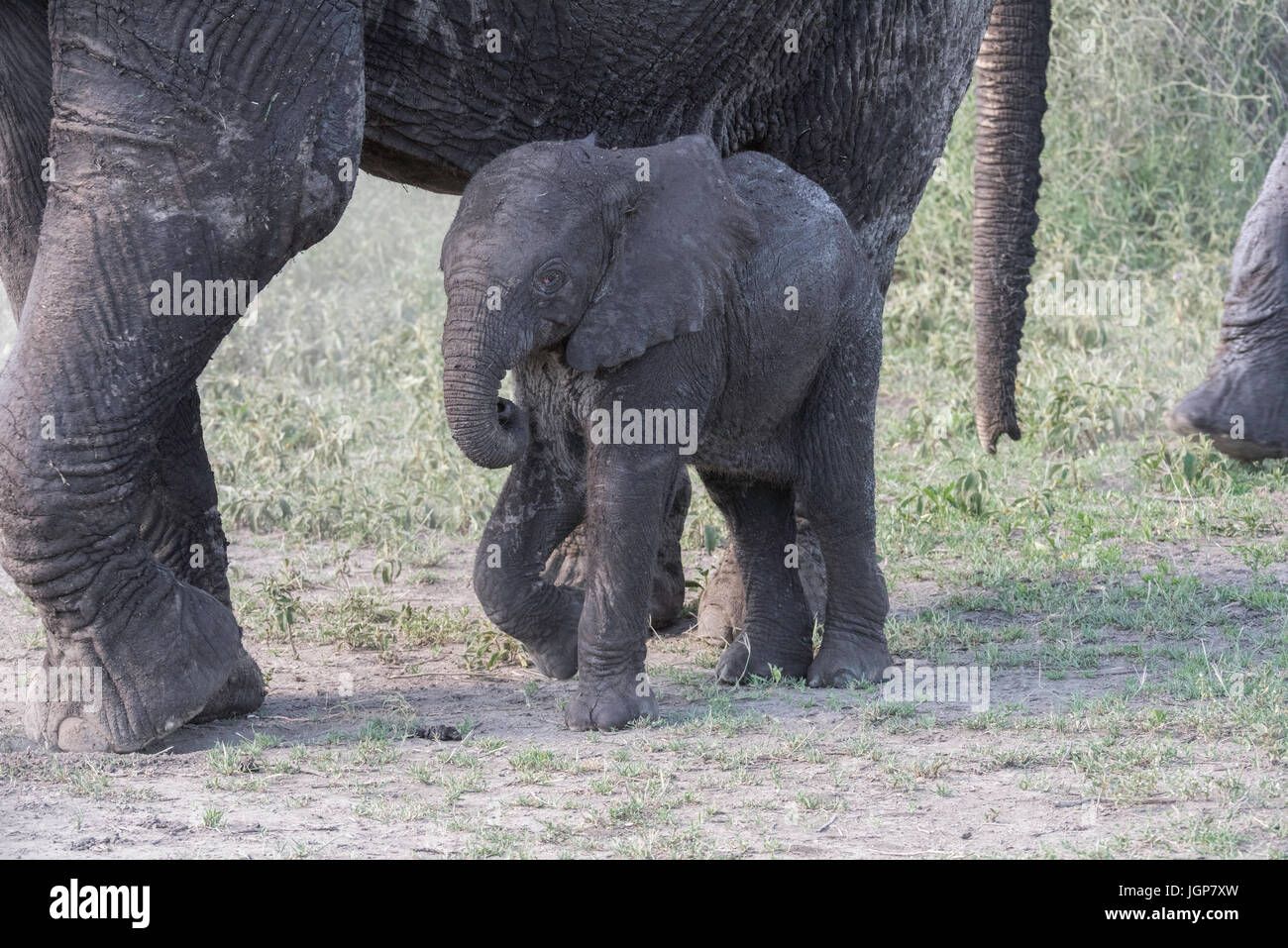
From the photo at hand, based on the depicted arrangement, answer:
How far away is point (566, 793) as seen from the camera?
4.13 metres

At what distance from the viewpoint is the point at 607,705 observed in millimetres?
4617

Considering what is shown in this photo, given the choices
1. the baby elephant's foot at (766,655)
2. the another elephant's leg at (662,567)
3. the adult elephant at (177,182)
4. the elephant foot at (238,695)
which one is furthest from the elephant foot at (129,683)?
the another elephant's leg at (662,567)

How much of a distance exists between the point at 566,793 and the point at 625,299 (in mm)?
1127

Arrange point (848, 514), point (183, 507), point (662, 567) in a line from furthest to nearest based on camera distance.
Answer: point (662, 567), point (848, 514), point (183, 507)

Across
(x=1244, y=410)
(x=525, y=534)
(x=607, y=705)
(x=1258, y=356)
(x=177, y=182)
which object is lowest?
(x=607, y=705)

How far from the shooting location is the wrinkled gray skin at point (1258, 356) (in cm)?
685

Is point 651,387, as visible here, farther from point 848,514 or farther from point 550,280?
point 848,514

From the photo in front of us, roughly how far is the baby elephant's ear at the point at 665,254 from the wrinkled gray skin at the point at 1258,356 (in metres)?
2.74

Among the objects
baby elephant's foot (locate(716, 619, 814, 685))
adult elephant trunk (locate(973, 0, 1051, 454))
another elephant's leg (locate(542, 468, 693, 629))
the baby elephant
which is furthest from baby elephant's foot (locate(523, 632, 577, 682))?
adult elephant trunk (locate(973, 0, 1051, 454))

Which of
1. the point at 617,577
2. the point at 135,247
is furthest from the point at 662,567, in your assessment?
the point at 135,247

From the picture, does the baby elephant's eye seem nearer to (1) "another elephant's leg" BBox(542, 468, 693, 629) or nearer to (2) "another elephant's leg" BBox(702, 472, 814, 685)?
(2) "another elephant's leg" BBox(702, 472, 814, 685)

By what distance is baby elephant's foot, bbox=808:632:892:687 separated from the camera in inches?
Result: 200

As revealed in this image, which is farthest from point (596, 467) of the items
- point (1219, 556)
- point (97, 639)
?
point (1219, 556)

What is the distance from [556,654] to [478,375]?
1111 millimetres
